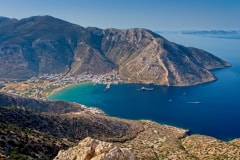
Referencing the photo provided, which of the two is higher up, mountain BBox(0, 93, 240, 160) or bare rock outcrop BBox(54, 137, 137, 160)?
bare rock outcrop BBox(54, 137, 137, 160)

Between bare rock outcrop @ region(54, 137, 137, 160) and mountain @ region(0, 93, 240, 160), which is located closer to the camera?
bare rock outcrop @ region(54, 137, 137, 160)

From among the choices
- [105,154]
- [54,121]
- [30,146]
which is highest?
[105,154]

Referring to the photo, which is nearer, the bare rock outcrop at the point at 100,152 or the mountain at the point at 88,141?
the bare rock outcrop at the point at 100,152

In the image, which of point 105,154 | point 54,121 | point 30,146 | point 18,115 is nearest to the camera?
point 105,154

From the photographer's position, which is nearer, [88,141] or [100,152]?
[100,152]

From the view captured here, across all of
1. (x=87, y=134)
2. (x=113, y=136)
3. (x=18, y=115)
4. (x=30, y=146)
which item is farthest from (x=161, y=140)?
(x=30, y=146)

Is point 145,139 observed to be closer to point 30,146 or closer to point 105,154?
point 30,146

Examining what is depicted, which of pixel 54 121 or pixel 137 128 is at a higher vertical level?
pixel 54 121

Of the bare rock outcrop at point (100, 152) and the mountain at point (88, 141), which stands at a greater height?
the bare rock outcrop at point (100, 152)
